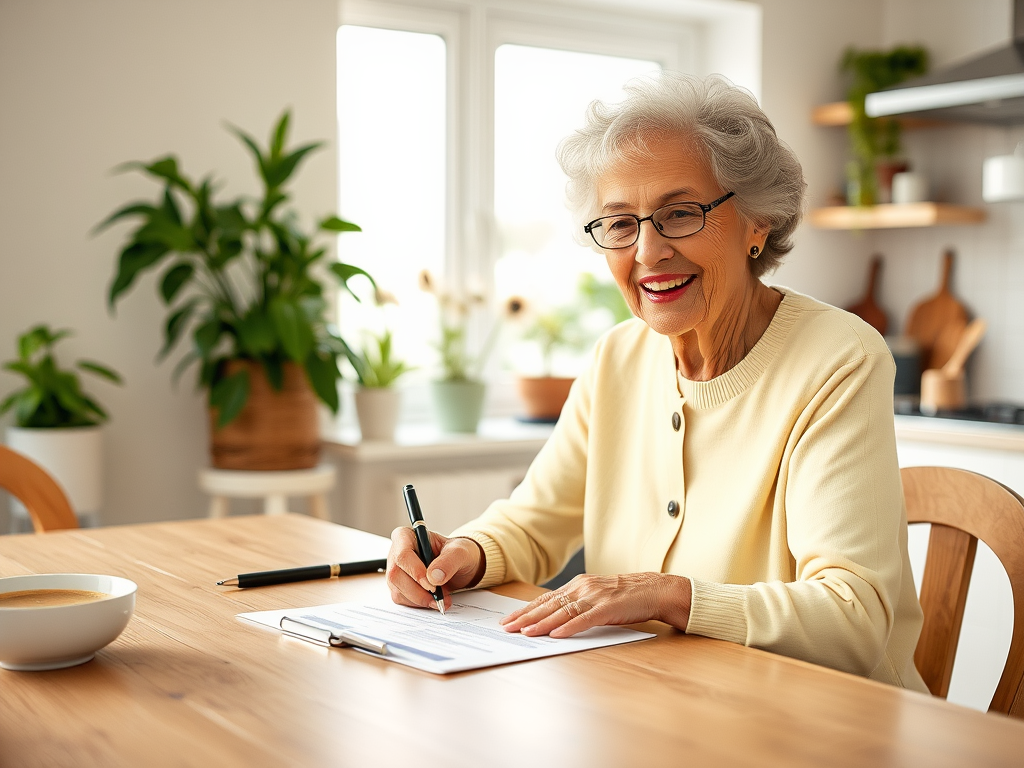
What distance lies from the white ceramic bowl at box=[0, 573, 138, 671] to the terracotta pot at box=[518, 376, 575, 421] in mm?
2513

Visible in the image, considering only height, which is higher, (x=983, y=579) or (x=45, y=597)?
(x=45, y=597)

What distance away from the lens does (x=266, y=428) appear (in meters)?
2.81

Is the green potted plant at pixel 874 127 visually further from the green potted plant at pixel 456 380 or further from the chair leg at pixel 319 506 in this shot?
the chair leg at pixel 319 506

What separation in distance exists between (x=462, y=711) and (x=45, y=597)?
45cm

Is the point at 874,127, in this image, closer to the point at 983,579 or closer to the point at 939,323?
the point at 939,323

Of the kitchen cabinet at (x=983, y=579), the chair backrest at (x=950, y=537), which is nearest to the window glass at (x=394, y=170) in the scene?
the kitchen cabinet at (x=983, y=579)

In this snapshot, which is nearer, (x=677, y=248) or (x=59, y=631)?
(x=59, y=631)

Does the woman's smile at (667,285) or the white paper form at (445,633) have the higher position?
the woman's smile at (667,285)

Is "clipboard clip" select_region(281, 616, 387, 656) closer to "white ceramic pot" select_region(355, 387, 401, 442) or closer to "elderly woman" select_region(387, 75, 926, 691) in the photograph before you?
"elderly woman" select_region(387, 75, 926, 691)

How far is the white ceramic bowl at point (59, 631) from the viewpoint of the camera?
95 centimetres

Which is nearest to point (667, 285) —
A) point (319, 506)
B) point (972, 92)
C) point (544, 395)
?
point (319, 506)

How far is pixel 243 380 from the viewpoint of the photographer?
9.02ft

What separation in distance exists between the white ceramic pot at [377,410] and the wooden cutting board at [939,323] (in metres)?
1.95

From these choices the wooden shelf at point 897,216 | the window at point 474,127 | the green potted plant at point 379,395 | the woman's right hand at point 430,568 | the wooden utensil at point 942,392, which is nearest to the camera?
the woman's right hand at point 430,568
